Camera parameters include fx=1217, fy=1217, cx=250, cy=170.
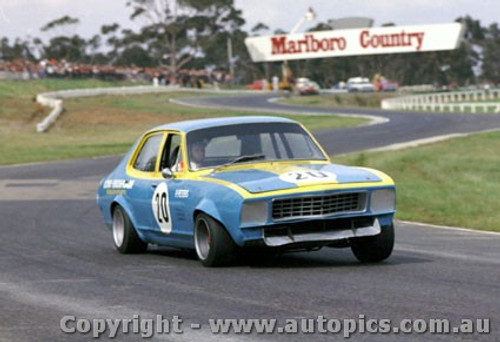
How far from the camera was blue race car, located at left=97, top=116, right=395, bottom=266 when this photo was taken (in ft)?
33.1

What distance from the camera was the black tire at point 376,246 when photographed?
10.5 meters

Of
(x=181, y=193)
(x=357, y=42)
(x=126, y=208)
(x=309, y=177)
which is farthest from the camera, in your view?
(x=357, y=42)

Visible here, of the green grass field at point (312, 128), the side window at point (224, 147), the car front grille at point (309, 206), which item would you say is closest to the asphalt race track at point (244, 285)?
the car front grille at point (309, 206)

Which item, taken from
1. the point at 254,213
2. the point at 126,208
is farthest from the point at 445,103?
the point at 254,213

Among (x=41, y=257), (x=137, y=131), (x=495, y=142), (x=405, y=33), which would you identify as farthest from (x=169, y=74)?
(x=41, y=257)

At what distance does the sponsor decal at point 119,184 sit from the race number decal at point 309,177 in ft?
8.05

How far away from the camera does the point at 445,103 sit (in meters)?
80.4

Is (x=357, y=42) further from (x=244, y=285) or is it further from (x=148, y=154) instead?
(x=244, y=285)

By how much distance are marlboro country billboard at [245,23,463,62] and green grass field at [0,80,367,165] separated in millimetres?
36284

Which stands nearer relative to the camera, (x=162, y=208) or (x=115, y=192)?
(x=162, y=208)

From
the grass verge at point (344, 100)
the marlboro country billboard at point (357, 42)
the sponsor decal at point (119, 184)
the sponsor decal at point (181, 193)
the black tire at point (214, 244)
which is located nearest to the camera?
the black tire at point (214, 244)

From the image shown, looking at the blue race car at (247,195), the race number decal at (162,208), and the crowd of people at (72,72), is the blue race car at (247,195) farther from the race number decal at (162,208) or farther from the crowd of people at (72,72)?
the crowd of people at (72,72)

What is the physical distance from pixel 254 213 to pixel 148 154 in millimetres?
2671

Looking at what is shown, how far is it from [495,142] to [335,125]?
2080 centimetres
